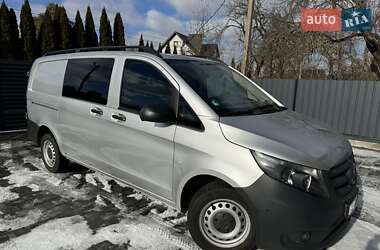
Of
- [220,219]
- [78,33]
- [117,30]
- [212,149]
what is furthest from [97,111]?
[117,30]

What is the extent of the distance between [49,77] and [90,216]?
2.40 meters

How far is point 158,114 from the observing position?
287 cm

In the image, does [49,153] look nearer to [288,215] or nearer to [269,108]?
[269,108]

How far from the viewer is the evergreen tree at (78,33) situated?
17.0 metres

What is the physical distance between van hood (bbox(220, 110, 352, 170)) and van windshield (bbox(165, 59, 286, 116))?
0.62ft

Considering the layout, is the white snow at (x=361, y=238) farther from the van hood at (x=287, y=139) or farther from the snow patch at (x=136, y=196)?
the snow patch at (x=136, y=196)

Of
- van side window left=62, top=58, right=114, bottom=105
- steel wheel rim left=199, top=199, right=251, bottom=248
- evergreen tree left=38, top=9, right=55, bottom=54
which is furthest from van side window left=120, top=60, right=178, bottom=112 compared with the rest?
evergreen tree left=38, top=9, right=55, bottom=54

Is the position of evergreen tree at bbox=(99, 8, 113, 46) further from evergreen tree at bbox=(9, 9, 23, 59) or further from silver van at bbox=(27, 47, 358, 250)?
silver van at bbox=(27, 47, 358, 250)

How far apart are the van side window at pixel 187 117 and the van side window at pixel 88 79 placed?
45.5 inches

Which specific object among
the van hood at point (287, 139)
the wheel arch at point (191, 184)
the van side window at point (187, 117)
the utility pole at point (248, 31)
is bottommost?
the wheel arch at point (191, 184)

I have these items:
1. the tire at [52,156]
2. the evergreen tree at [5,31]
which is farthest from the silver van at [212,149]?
the evergreen tree at [5,31]

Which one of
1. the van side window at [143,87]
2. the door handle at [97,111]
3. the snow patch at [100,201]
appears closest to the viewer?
the van side window at [143,87]

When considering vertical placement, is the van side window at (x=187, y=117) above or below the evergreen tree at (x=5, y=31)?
below

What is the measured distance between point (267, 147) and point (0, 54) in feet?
51.0
